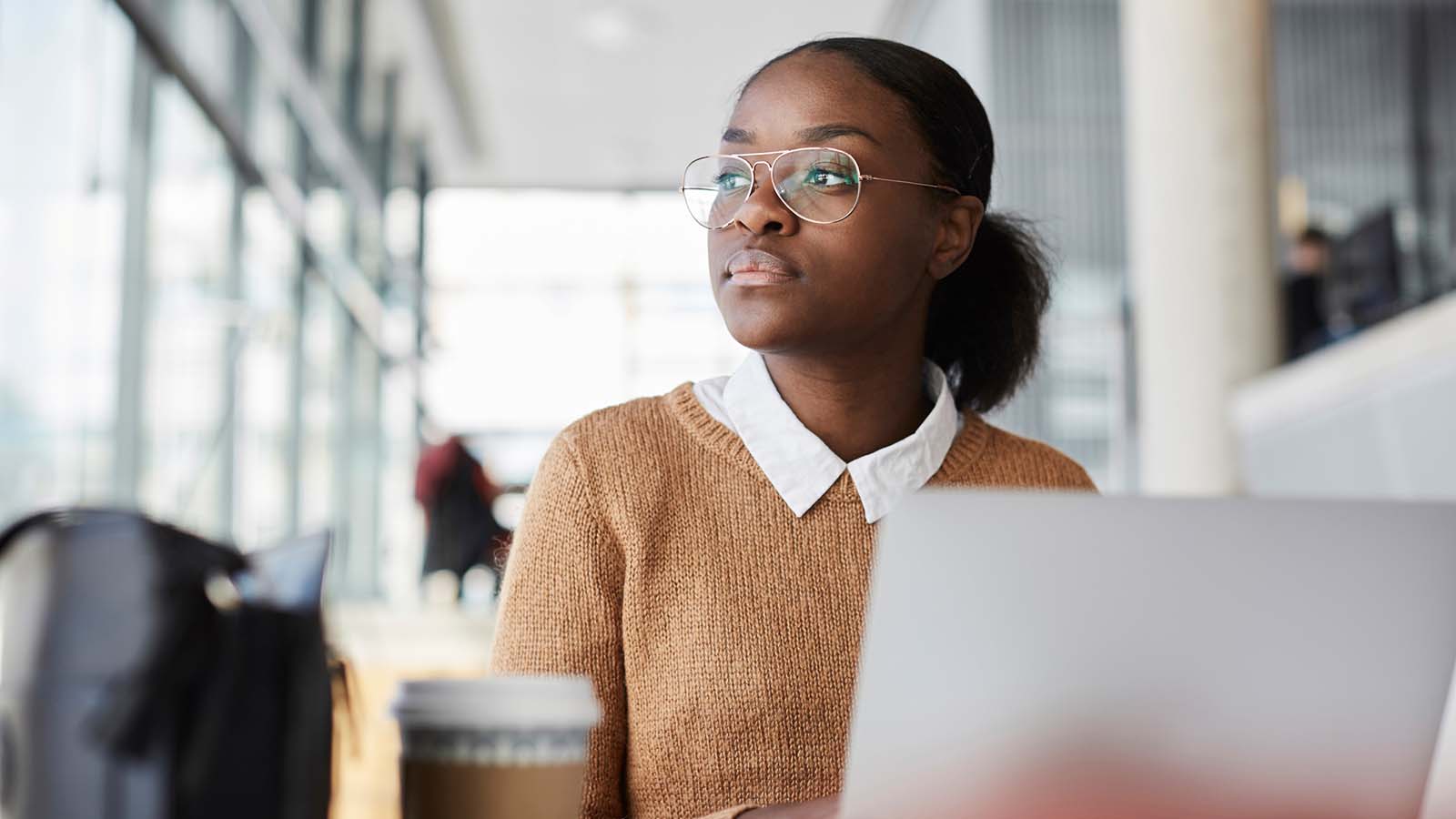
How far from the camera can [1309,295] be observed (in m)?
5.69

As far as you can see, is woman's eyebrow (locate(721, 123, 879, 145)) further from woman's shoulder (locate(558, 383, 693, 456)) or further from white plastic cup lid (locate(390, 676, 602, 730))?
white plastic cup lid (locate(390, 676, 602, 730))

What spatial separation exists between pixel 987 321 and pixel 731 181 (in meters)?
0.39

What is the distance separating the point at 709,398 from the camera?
1380 mm

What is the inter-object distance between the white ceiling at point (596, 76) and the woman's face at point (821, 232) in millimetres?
6079

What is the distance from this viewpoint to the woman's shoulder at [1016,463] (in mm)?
1419

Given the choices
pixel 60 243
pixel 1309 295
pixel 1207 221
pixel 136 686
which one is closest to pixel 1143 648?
pixel 136 686

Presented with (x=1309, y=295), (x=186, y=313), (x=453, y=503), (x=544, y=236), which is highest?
→ (x=544, y=236)

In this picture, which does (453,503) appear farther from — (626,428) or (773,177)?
(773,177)

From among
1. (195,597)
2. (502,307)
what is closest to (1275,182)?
(195,597)

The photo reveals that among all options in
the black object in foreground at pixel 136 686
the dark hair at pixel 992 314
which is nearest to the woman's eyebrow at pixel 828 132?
the dark hair at pixel 992 314

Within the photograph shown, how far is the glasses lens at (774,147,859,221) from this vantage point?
1261 millimetres

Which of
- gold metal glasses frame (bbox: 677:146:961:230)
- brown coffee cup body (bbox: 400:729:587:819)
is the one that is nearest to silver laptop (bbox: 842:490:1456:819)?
brown coffee cup body (bbox: 400:729:587:819)

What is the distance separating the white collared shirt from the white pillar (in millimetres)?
3695

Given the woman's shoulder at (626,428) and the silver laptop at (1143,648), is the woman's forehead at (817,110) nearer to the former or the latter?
the woman's shoulder at (626,428)
